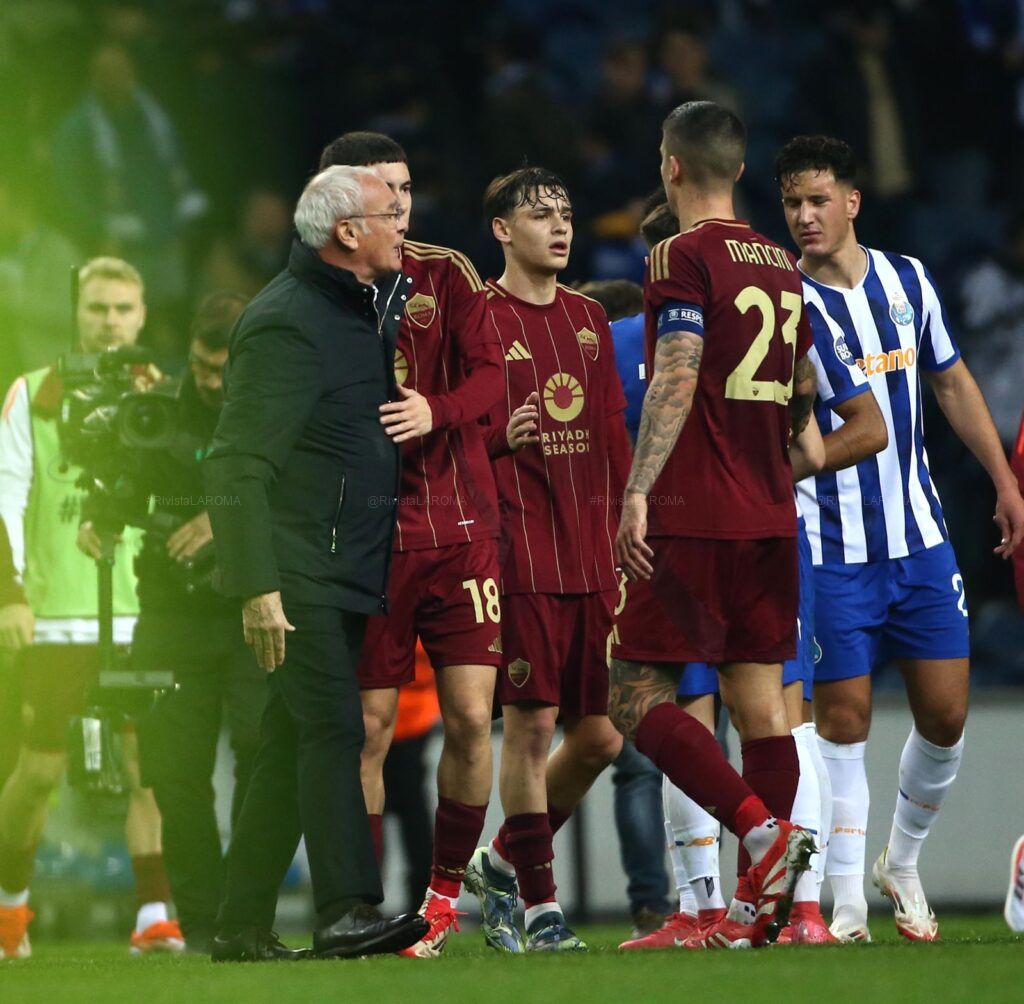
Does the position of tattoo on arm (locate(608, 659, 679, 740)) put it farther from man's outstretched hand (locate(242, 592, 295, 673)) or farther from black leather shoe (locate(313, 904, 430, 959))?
man's outstretched hand (locate(242, 592, 295, 673))

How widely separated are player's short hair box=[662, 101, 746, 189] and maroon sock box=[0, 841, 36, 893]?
3.55 metres

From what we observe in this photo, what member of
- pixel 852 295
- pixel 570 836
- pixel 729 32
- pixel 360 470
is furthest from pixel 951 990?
pixel 729 32

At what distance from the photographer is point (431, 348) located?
6176 millimetres

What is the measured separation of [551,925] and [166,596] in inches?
74.0

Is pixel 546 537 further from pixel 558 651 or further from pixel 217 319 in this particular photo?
pixel 217 319

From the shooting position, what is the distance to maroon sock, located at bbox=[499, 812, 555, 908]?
6.33m

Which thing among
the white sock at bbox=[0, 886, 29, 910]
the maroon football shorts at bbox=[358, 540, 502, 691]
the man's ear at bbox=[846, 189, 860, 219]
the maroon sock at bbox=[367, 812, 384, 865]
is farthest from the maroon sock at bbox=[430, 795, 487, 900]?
the man's ear at bbox=[846, 189, 860, 219]

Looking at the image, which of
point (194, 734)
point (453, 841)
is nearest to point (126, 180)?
point (194, 734)

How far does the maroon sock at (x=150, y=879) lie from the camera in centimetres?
770

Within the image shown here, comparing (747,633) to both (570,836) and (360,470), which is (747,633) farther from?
(570,836)

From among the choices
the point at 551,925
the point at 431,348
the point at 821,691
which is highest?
the point at 431,348

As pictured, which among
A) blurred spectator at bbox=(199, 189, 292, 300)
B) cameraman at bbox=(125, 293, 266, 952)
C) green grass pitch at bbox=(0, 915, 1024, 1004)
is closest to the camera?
green grass pitch at bbox=(0, 915, 1024, 1004)

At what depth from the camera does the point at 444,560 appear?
6.05 metres

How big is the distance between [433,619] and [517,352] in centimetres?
100
